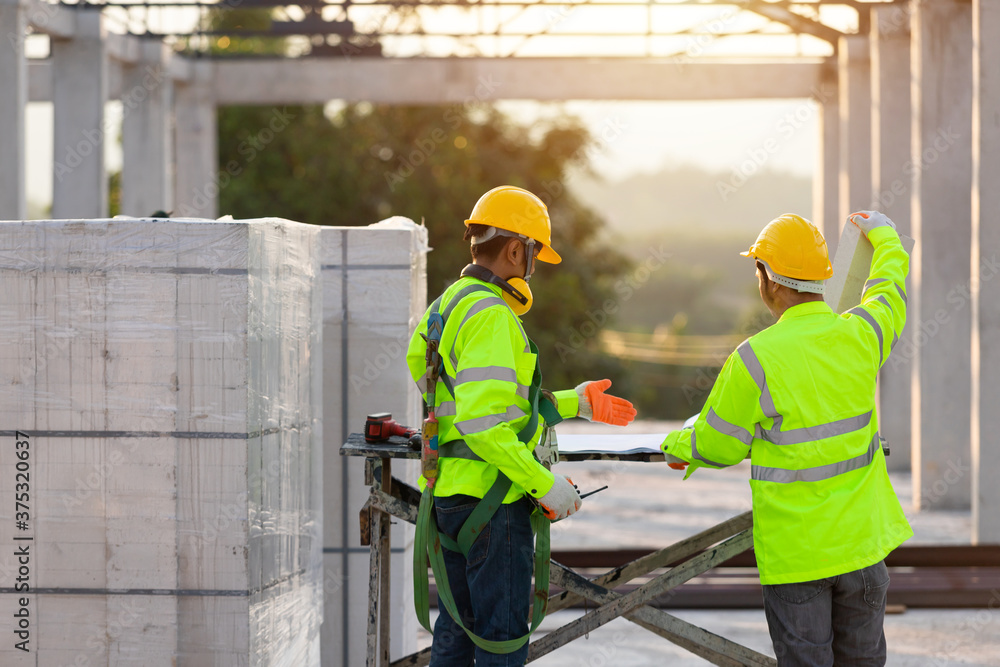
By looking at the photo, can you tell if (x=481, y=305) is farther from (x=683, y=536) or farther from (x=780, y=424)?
(x=683, y=536)

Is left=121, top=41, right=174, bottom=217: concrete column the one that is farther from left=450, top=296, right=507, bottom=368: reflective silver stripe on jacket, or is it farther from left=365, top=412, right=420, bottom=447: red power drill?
left=450, top=296, right=507, bottom=368: reflective silver stripe on jacket

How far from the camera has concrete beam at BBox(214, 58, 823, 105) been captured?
13797 millimetres

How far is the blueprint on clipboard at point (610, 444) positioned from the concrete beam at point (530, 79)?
9976mm

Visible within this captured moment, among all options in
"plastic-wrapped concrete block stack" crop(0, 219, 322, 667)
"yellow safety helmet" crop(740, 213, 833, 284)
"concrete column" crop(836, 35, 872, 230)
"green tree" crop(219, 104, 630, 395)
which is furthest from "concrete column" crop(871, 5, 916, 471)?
"green tree" crop(219, 104, 630, 395)

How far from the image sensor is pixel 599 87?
13953 mm

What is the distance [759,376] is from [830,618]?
78 centimetres

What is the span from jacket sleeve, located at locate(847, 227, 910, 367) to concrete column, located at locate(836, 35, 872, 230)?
9.31m

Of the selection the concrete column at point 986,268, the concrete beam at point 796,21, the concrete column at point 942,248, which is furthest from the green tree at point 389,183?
the concrete column at point 986,268

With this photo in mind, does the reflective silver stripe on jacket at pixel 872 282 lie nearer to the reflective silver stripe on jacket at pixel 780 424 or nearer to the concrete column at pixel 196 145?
the reflective silver stripe on jacket at pixel 780 424

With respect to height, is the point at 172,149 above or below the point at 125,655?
above

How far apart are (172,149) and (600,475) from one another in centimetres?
802

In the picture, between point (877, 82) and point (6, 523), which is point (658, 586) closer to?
point (6, 523)

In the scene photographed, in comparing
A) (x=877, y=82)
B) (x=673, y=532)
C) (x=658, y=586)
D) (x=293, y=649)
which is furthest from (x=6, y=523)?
(x=877, y=82)

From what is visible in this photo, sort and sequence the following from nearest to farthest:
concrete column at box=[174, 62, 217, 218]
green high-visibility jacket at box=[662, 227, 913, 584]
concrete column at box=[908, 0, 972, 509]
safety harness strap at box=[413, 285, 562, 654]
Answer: green high-visibility jacket at box=[662, 227, 913, 584], safety harness strap at box=[413, 285, 562, 654], concrete column at box=[908, 0, 972, 509], concrete column at box=[174, 62, 217, 218]
